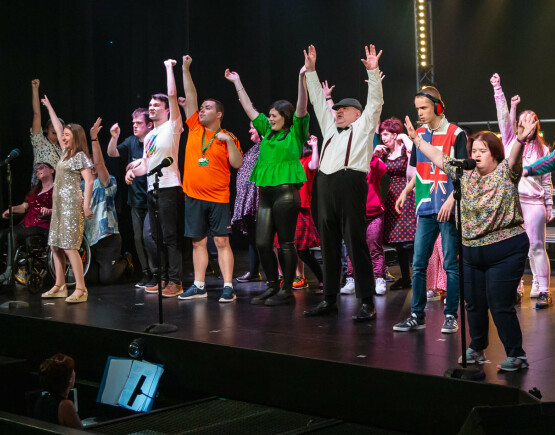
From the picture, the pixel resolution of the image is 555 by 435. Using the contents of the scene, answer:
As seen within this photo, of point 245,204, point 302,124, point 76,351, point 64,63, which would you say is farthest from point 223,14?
point 76,351

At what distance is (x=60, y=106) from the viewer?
23.7ft

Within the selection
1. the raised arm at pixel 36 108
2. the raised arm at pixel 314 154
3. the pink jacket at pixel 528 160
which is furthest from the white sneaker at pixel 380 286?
the raised arm at pixel 36 108

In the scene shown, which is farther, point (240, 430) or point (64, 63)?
point (64, 63)

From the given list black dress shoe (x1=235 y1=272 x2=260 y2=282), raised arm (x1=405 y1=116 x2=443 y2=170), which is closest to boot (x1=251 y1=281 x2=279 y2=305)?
black dress shoe (x1=235 y1=272 x2=260 y2=282)

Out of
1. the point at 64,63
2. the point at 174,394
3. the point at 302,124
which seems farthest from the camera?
the point at 64,63

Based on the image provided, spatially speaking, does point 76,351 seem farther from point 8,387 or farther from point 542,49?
point 542,49

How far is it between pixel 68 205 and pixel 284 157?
1732 millimetres

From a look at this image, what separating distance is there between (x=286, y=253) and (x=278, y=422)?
1.76m

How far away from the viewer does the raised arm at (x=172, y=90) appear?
19.1ft

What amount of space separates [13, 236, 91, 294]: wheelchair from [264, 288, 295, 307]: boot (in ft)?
6.48

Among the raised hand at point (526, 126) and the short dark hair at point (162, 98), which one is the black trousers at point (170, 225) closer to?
the short dark hair at point (162, 98)

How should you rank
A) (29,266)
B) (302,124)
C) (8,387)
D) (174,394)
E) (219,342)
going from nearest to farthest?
1. (219,342)
2. (174,394)
3. (8,387)
4. (302,124)
5. (29,266)

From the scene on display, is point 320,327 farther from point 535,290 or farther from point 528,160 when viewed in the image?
point 528,160

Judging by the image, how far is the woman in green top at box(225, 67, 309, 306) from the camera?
5.38m
